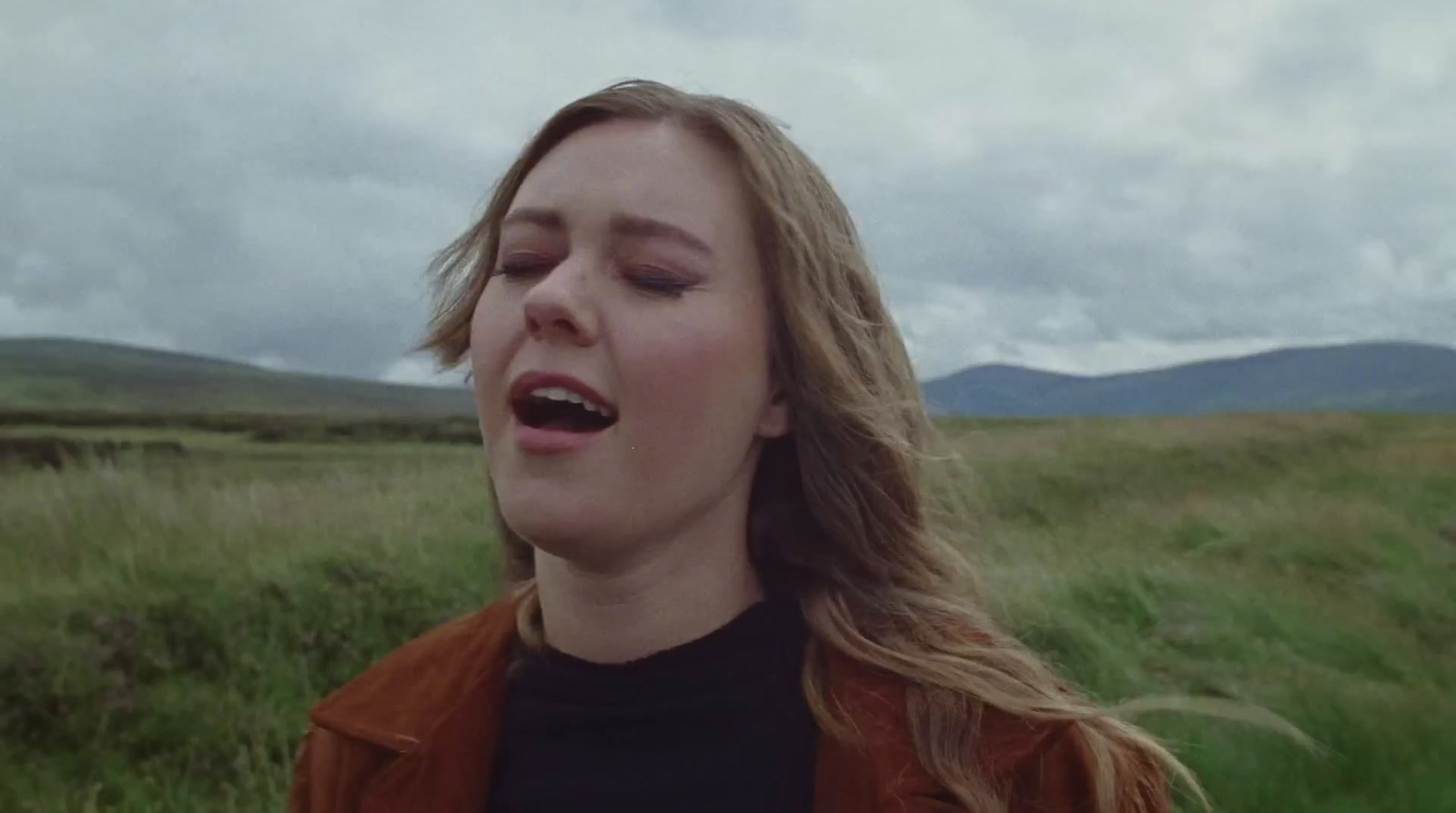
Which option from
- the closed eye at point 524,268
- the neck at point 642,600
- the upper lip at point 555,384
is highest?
the closed eye at point 524,268

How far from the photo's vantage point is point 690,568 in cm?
213

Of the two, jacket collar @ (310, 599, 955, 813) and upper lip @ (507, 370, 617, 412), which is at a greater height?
upper lip @ (507, 370, 617, 412)

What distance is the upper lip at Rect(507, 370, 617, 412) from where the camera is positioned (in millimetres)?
1948

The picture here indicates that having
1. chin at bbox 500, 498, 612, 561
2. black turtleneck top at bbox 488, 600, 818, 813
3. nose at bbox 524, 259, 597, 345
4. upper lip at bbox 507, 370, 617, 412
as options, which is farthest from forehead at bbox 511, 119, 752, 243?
black turtleneck top at bbox 488, 600, 818, 813

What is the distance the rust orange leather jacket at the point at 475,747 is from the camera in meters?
1.98

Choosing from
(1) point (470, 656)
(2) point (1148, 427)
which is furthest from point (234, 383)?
(2) point (1148, 427)

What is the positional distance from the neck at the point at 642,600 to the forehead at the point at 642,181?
50cm

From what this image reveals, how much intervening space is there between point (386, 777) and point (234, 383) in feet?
22.6

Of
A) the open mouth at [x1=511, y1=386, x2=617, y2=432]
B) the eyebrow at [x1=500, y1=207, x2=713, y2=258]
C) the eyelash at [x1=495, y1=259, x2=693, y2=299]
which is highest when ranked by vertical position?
the eyebrow at [x1=500, y1=207, x2=713, y2=258]

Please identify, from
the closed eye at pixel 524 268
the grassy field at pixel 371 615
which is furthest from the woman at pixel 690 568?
the grassy field at pixel 371 615

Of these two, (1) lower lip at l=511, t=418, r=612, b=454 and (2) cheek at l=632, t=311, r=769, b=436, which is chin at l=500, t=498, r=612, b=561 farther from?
(2) cheek at l=632, t=311, r=769, b=436

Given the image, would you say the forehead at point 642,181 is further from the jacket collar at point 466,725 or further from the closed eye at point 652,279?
the jacket collar at point 466,725

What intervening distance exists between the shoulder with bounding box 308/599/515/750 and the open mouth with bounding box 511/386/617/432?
46cm

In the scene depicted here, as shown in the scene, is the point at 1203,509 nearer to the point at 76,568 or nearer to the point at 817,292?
the point at 76,568
